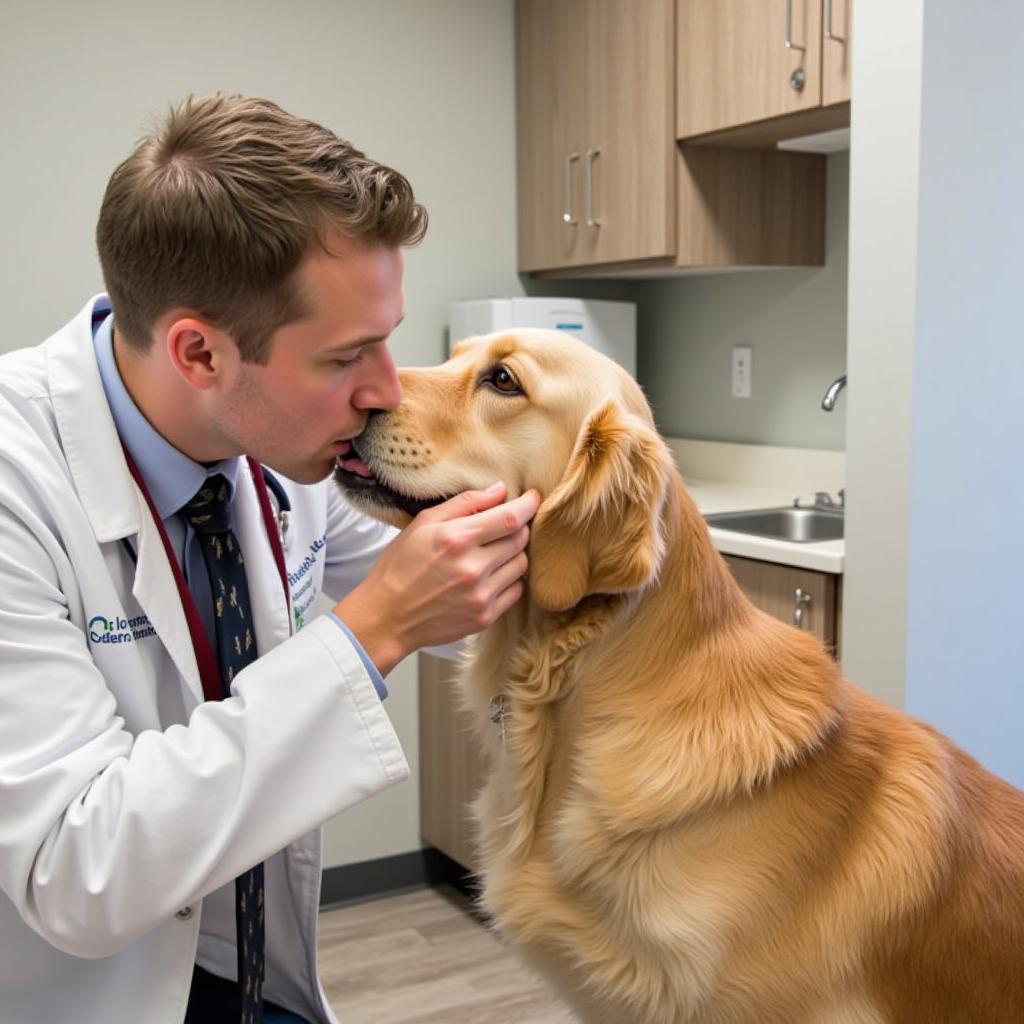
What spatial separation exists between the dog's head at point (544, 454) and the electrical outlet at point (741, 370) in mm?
2161

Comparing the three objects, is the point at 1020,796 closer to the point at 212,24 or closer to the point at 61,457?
the point at 61,457

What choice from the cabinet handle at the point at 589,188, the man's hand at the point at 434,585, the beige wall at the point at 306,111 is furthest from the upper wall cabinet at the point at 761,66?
the man's hand at the point at 434,585

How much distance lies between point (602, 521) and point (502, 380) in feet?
0.71

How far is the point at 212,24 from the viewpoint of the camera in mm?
2969

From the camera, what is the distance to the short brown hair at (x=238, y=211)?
112cm

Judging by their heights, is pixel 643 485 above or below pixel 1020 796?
above

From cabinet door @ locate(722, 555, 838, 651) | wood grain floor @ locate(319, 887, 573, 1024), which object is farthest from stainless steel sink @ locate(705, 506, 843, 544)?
wood grain floor @ locate(319, 887, 573, 1024)

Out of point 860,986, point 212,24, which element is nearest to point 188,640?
point 860,986

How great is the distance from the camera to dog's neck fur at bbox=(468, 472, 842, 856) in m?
1.13

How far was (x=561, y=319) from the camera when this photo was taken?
3297mm

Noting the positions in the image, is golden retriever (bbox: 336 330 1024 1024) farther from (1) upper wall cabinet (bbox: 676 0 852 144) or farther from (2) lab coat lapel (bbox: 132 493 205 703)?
(1) upper wall cabinet (bbox: 676 0 852 144)

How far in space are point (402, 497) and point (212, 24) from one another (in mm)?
2225

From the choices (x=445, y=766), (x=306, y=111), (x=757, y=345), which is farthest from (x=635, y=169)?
(x=445, y=766)

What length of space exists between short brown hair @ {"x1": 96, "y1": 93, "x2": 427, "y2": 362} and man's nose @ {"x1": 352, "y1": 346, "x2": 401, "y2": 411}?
0.32ft
